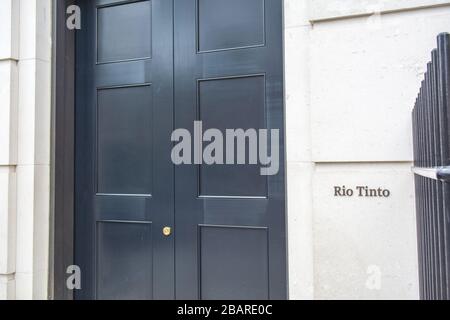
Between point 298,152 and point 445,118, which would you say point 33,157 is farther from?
point 445,118

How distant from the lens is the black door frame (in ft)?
10.4

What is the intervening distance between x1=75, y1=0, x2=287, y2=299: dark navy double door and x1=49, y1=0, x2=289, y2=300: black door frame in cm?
7

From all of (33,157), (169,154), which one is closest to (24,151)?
(33,157)

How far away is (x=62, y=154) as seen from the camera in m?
3.23

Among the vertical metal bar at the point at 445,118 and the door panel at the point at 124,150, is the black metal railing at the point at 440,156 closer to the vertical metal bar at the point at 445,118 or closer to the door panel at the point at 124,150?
the vertical metal bar at the point at 445,118

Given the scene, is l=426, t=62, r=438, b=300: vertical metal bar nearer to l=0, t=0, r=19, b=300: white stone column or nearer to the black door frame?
the black door frame

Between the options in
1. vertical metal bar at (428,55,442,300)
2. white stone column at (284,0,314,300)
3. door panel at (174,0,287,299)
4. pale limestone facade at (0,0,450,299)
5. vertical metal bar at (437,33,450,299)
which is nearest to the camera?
vertical metal bar at (437,33,450,299)

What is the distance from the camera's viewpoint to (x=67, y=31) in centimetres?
330

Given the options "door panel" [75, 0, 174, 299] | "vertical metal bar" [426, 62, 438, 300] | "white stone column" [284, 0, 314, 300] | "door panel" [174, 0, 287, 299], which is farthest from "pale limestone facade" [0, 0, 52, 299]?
"vertical metal bar" [426, 62, 438, 300]

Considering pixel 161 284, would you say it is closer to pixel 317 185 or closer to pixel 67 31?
pixel 317 185

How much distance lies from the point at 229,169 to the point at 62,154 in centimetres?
143

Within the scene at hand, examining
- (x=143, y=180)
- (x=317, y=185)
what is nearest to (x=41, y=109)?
(x=143, y=180)

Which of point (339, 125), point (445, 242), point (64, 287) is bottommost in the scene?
point (64, 287)

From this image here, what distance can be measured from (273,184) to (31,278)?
2.04 meters
